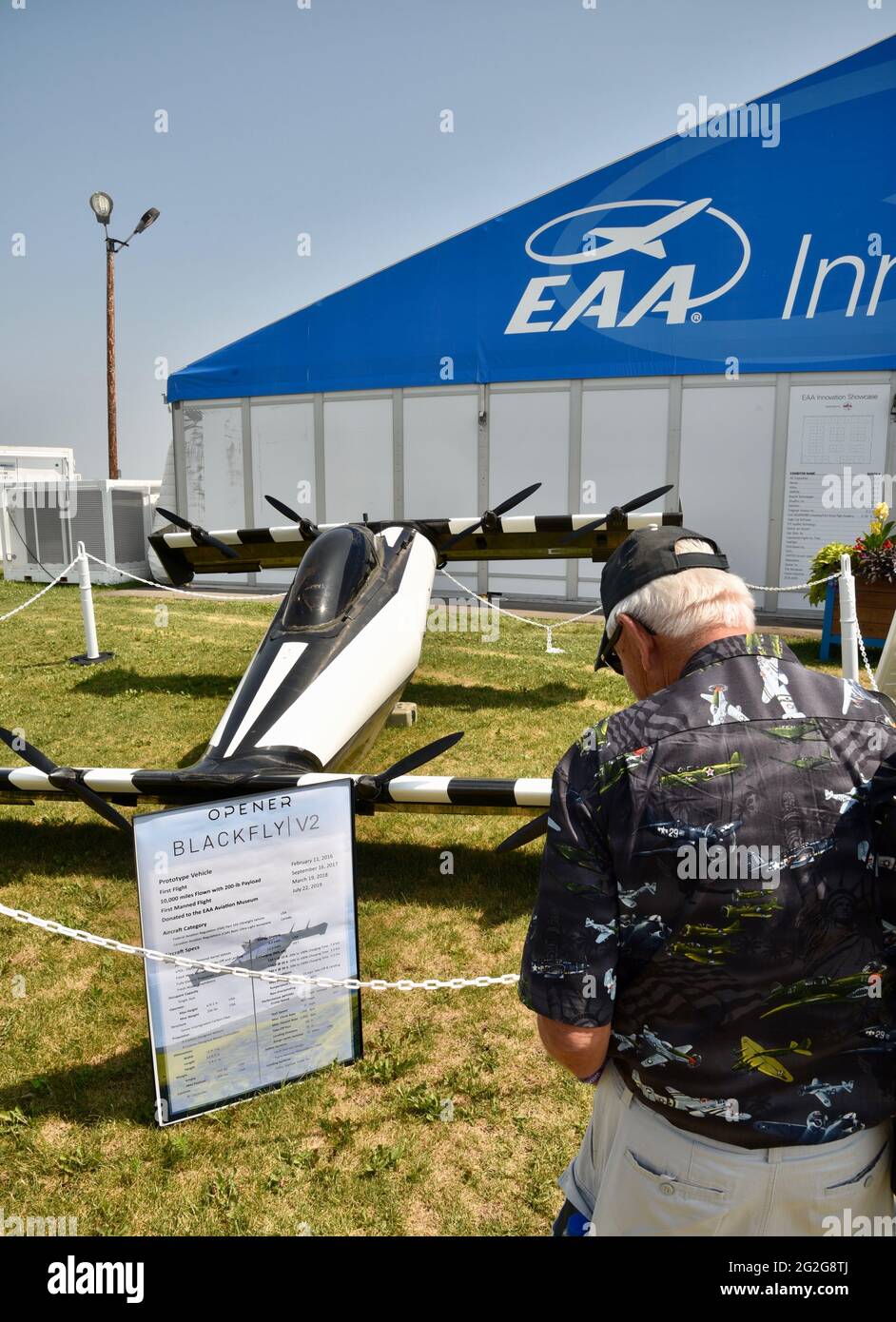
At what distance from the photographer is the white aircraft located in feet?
52.6

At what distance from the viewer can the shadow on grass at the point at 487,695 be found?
32.0ft

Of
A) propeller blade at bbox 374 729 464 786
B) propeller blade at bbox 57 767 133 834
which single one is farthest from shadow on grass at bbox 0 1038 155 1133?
propeller blade at bbox 374 729 464 786

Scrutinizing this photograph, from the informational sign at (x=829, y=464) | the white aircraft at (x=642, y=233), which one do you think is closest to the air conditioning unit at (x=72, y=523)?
the white aircraft at (x=642, y=233)

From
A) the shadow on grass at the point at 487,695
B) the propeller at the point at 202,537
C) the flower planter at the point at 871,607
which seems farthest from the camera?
the flower planter at the point at 871,607

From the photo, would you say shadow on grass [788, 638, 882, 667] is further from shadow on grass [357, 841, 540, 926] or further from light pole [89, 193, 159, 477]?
light pole [89, 193, 159, 477]

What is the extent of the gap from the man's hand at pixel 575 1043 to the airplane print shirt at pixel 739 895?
1.3 inches

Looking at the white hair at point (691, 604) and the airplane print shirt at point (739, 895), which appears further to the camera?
the white hair at point (691, 604)

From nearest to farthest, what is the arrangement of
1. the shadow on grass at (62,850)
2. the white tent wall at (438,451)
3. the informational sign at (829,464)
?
the shadow on grass at (62,850) → the informational sign at (829,464) → the white tent wall at (438,451)

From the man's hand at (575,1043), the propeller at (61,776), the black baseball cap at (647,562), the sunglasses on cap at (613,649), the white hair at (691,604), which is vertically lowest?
the propeller at (61,776)

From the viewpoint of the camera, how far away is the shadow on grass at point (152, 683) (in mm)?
10375

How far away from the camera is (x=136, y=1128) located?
3529 mm

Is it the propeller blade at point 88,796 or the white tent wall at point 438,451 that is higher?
the white tent wall at point 438,451

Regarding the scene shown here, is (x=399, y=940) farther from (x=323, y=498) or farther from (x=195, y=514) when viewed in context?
(x=195, y=514)

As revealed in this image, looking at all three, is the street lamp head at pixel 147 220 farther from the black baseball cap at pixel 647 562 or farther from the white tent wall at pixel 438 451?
the black baseball cap at pixel 647 562
